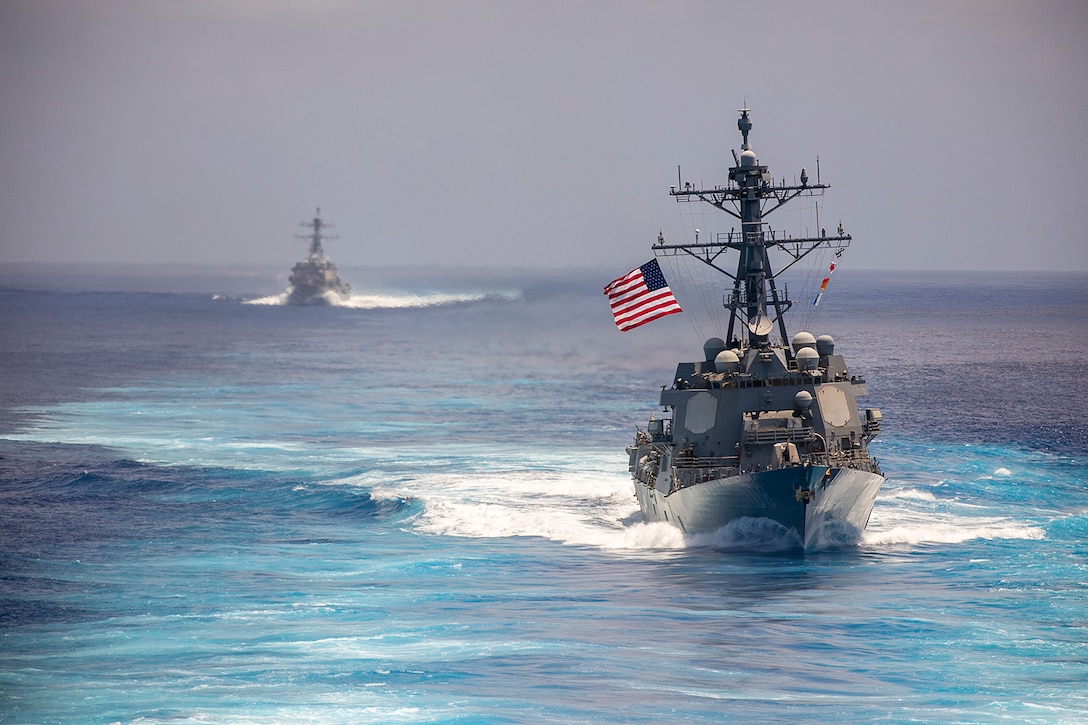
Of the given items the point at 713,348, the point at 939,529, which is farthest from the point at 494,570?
the point at 939,529

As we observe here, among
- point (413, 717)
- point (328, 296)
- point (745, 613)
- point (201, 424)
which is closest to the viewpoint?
point (413, 717)

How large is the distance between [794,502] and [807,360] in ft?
Result: 14.7

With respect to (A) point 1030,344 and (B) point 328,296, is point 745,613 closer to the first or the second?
(A) point 1030,344

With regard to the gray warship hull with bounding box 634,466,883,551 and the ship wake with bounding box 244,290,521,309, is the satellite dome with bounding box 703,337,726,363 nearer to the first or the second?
the gray warship hull with bounding box 634,466,883,551

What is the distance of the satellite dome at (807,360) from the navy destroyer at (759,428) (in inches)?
1.0

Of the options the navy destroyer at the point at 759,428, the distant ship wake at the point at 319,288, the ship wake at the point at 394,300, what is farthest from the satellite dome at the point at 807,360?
the distant ship wake at the point at 319,288

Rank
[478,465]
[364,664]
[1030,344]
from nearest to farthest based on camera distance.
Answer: [364,664] < [478,465] < [1030,344]

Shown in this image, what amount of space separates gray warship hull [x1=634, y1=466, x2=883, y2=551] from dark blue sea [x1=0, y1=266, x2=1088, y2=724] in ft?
2.13

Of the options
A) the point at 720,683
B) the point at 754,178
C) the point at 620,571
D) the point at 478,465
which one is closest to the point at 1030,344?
the point at 478,465

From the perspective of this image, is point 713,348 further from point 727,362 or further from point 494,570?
point 494,570

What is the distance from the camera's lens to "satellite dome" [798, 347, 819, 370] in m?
37.8

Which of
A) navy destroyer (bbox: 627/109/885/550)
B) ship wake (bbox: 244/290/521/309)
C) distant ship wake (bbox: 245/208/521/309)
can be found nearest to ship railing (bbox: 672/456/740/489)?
navy destroyer (bbox: 627/109/885/550)

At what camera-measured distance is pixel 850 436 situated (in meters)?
37.6

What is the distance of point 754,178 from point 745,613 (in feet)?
49.3
